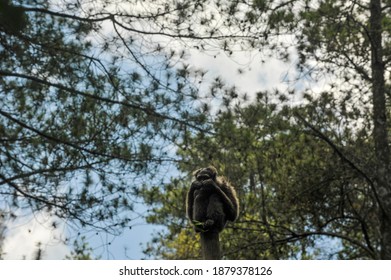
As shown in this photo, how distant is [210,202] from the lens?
547 centimetres

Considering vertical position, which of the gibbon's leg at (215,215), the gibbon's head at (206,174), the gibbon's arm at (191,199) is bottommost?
the gibbon's leg at (215,215)

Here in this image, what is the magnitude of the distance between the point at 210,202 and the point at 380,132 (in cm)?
438

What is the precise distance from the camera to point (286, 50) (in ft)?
28.2

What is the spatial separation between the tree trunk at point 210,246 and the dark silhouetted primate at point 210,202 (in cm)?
10

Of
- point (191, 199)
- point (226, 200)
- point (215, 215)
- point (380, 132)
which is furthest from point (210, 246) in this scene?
point (380, 132)

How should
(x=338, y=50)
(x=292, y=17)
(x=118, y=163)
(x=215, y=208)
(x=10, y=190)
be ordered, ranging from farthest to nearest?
(x=338, y=50)
(x=292, y=17)
(x=118, y=163)
(x=10, y=190)
(x=215, y=208)

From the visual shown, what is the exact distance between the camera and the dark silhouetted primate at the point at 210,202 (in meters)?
5.29

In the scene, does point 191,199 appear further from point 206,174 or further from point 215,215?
point 215,215

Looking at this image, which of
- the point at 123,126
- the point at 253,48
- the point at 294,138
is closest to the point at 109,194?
the point at 123,126

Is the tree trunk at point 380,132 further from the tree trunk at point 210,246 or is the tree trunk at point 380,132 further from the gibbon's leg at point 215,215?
the tree trunk at point 210,246

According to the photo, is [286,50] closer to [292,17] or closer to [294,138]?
[292,17]

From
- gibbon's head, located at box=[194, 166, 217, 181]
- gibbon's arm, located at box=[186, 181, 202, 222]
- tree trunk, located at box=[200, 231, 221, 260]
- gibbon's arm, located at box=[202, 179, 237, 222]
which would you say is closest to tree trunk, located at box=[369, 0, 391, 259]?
gibbon's arm, located at box=[202, 179, 237, 222]

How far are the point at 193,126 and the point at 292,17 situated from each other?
2.90 m

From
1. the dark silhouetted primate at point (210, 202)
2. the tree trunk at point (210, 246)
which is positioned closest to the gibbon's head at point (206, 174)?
the dark silhouetted primate at point (210, 202)
